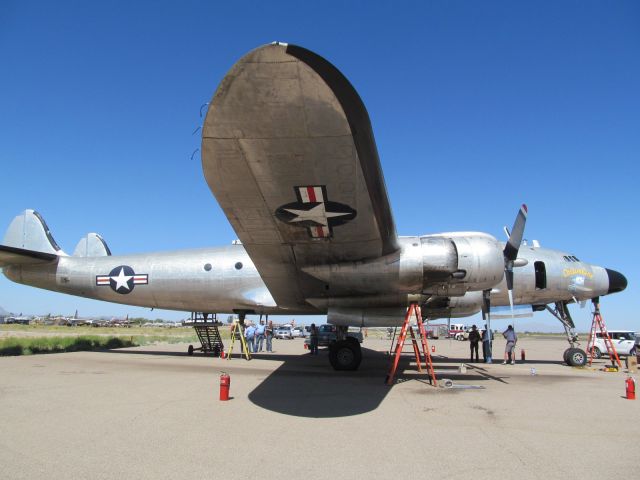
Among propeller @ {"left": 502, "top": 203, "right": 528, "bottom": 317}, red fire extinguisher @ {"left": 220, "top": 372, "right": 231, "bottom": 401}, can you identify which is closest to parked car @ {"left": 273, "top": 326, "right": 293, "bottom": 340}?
propeller @ {"left": 502, "top": 203, "right": 528, "bottom": 317}

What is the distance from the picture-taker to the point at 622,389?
8.73 m

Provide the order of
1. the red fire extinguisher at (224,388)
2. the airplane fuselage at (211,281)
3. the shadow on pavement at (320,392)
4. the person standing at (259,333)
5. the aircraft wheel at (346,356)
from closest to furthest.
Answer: the shadow on pavement at (320,392) → the red fire extinguisher at (224,388) → the aircraft wheel at (346,356) → the airplane fuselage at (211,281) → the person standing at (259,333)

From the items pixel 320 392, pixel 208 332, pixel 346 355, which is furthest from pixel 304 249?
pixel 208 332

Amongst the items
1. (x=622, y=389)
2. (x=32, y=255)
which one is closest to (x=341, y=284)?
(x=622, y=389)

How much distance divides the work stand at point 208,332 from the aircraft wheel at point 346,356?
Answer: 6608 mm

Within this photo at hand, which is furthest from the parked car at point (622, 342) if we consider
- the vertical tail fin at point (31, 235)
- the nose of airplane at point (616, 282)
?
the vertical tail fin at point (31, 235)

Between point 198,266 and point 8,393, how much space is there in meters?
7.42

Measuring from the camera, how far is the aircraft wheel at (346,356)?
1117 centimetres

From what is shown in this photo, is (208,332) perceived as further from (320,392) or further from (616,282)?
(616,282)

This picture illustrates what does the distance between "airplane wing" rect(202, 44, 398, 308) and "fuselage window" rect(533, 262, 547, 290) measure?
757 centimetres

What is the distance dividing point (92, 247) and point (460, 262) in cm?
1465

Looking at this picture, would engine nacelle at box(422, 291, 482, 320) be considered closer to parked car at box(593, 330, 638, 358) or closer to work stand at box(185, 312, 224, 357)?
work stand at box(185, 312, 224, 357)

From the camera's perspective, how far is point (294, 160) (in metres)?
5.23

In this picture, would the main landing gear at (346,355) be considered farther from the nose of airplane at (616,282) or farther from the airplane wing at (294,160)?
the nose of airplane at (616,282)
